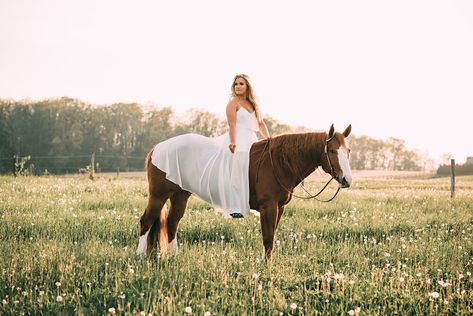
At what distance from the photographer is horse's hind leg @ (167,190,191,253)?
24.4ft

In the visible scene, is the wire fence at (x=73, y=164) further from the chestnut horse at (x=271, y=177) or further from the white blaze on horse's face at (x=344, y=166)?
the white blaze on horse's face at (x=344, y=166)

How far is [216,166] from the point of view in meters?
7.17

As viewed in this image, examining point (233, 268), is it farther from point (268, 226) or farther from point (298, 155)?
point (298, 155)

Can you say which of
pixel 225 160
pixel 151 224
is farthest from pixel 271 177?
pixel 151 224

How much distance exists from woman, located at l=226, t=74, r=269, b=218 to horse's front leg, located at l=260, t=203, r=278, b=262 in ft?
1.30

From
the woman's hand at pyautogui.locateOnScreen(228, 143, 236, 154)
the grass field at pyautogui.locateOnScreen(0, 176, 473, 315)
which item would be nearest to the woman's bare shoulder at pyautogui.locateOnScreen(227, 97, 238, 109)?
the woman's hand at pyautogui.locateOnScreen(228, 143, 236, 154)

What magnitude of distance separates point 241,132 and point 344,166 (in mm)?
1908

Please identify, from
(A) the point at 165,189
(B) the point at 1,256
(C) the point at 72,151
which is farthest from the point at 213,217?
(C) the point at 72,151

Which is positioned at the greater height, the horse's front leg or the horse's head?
the horse's head

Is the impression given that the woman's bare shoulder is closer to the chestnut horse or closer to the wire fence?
the chestnut horse

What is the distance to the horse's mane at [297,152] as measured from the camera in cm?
Answer: 673

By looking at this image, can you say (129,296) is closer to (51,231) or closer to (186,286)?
(186,286)

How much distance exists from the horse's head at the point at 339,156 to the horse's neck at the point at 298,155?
0.33m

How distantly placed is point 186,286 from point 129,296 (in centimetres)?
69
